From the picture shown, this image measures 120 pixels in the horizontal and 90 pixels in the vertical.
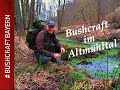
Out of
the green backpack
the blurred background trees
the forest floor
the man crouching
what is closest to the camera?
the forest floor

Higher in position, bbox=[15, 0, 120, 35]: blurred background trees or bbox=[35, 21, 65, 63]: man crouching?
bbox=[15, 0, 120, 35]: blurred background trees

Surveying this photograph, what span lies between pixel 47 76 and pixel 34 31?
41cm

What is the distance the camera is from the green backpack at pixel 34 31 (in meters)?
3.86

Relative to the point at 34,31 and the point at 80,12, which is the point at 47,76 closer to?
the point at 34,31

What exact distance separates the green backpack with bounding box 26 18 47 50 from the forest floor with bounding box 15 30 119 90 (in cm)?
16

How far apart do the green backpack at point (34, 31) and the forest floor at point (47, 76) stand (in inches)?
6.2

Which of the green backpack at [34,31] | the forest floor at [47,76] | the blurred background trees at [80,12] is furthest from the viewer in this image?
the blurred background trees at [80,12]

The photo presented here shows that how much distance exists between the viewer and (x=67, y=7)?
4.43 metres

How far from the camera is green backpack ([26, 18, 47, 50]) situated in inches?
152

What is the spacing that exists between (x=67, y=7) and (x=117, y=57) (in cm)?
72

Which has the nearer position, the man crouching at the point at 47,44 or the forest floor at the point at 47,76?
the forest floor at the point at 47,76

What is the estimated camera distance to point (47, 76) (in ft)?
12.8

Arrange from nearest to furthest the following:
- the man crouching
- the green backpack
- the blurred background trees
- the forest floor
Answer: the forest floor → the man crouching → the green backpack → the blurred background trees

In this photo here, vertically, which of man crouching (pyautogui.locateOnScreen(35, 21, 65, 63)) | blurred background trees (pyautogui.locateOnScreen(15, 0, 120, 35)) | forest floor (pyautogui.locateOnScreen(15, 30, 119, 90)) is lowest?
forest floor (pyautogui.locateOnScreen(15, 30, 119, 90))
